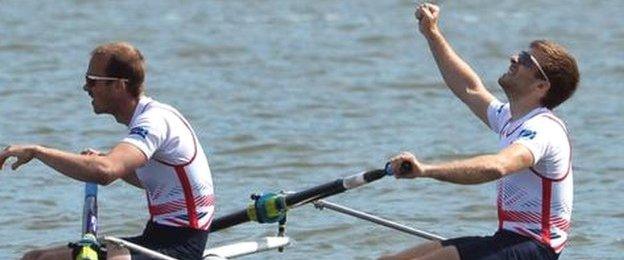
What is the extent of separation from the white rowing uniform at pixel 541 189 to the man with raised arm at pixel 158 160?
4.92 ft

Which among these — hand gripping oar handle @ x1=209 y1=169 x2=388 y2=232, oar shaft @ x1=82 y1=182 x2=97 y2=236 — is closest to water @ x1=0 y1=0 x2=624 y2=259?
hand gripping oar handle @ x1=209 y1=169 x2=388 y2=232

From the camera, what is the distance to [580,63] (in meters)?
24.9

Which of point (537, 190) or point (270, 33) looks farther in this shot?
point (270, 33)

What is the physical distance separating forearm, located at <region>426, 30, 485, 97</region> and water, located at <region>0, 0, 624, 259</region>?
347 cm

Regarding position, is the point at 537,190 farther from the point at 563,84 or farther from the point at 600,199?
the point at 600,199

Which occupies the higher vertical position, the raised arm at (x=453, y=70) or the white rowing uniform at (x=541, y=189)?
the raised arm at (x=453, y=70)

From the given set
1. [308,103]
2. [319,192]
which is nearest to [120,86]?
[319,192]

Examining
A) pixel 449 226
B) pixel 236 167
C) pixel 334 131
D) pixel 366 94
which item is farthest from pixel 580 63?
pixel 449 226

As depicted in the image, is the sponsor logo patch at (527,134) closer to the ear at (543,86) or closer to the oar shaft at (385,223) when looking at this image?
the ear at (543,86)

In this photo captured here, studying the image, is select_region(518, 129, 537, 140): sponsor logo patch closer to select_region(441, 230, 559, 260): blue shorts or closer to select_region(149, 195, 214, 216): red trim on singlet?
select_region(441, 230, 559, 260): blue shorts

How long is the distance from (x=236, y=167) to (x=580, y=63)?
334 inches

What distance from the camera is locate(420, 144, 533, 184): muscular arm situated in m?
8.62

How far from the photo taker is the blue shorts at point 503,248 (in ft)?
30.6

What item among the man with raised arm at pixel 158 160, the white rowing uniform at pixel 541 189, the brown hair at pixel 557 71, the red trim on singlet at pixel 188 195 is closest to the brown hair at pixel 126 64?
the man with raised arm at pixel 158 160
